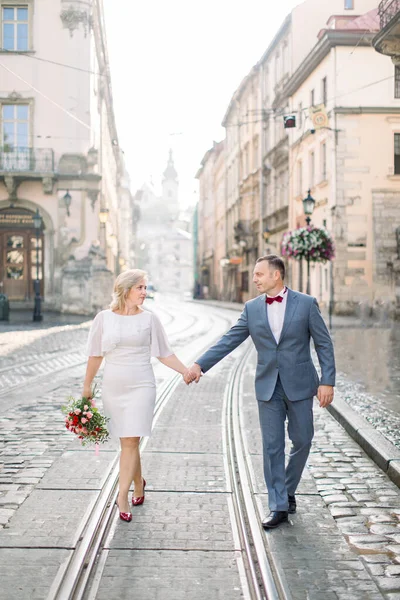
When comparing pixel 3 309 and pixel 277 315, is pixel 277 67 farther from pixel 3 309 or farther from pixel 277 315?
pixel 277 315

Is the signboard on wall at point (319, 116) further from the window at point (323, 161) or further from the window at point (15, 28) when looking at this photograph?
the window at point (15, 28)

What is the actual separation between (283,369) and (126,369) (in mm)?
1006

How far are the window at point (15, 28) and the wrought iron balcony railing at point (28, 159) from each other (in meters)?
4.07

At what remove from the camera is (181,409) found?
9289 mm

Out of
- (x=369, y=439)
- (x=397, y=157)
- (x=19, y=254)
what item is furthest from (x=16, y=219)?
(x=369, y=439)

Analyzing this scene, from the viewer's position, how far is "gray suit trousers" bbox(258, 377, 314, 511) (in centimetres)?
480

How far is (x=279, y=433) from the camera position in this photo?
4.82m

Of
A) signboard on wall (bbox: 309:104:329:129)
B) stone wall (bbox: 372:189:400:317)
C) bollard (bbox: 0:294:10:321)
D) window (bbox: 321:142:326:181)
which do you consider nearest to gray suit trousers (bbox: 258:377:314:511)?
signboard on wall (bbox: 309:104:329:129)

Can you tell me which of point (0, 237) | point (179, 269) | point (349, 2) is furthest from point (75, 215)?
point (179, 269)

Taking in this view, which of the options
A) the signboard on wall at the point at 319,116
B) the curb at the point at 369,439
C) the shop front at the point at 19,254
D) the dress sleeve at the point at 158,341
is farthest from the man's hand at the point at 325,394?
the shop front at the point at 19,254

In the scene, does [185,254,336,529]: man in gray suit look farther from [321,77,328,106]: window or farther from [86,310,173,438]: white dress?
[321,77,328,106]: window

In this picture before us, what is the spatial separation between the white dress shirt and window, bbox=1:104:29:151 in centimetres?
2771

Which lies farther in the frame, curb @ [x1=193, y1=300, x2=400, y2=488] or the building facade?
the building facade

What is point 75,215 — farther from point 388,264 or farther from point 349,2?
point 349,2
